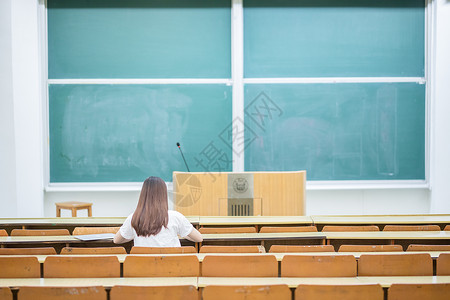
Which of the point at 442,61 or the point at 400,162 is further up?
the point at 442,61

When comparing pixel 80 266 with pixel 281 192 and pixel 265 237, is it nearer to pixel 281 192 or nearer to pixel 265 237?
pixel 265 237

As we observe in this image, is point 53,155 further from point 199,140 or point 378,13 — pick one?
point 378,13

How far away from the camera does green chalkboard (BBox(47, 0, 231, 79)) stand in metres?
6.31

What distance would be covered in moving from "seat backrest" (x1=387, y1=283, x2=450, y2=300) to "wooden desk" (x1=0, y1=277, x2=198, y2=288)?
106 cm

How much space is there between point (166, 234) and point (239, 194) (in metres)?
1.93

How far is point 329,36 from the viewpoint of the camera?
21.1 feet

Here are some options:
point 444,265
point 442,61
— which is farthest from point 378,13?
point 444,265

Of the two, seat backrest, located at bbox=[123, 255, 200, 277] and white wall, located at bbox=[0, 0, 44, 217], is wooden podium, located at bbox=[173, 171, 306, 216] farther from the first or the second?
white wall, located at bbox=[0, 0, 44, 217]

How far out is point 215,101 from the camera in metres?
6.42

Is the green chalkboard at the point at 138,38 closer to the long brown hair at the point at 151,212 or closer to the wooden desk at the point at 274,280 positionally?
the long brown hair at the point at 151,212

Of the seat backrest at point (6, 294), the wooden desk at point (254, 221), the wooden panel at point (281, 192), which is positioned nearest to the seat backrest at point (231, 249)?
the wooden desk at point (254, 221)

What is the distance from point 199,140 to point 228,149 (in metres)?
0.47

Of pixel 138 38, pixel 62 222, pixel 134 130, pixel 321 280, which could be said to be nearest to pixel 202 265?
pixel 321 280

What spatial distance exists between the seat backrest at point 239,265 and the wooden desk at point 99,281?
0.43 ft
